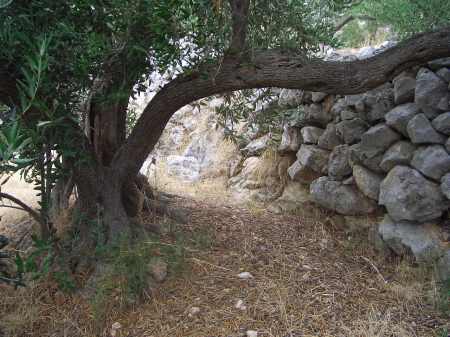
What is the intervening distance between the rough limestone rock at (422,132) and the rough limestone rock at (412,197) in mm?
264

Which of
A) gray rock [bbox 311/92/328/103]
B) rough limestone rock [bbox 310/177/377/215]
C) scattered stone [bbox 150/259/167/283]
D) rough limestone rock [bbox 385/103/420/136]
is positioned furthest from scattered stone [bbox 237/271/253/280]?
gray rock [bbox 311/92/328/103]

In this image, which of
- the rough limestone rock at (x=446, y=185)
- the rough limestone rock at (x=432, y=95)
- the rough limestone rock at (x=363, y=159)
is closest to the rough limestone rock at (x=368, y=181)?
the rough limestone rock at (x=363, y=159)

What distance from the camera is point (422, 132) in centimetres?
336

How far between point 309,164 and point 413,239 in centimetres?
139

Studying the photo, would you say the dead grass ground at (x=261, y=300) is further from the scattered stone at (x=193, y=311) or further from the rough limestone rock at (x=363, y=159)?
the rough limestone rock at (x=363, y=159)

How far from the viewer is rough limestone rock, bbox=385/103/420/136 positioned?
3.50 m

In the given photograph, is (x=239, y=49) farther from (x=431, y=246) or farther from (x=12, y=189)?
(x=12, y=189)


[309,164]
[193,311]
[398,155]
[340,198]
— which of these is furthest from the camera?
[309,164]

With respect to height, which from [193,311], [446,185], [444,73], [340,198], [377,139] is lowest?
[193,311]

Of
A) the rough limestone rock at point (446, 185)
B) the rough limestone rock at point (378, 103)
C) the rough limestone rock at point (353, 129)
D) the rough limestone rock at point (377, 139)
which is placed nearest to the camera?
the rough limestone rock at point (446, 185)

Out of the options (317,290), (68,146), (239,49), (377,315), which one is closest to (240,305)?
(317,290)

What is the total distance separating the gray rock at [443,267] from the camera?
3.00m

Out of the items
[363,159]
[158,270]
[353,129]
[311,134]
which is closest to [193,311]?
[158,270]

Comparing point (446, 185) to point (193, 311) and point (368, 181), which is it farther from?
point (193, 311)
